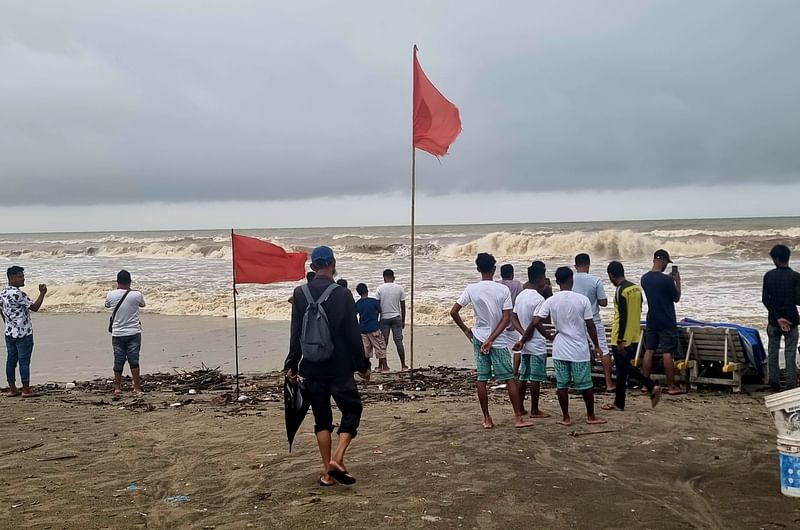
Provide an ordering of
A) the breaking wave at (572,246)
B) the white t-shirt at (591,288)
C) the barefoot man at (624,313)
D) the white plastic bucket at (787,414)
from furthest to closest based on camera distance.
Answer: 1. the breaking wave at (572,246)
2. the white t-shirt at (591,288)
3. the barefoot man at (624,313)
4. the white plastic bucket at (787,414)

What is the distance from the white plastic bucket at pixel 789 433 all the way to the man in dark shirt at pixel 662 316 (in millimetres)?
3922

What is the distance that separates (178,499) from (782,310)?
7.34m

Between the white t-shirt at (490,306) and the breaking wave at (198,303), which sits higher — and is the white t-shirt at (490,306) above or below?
above

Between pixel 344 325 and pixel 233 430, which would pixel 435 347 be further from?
pixel 344 325

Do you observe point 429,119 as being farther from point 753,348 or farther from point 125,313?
point 753,348

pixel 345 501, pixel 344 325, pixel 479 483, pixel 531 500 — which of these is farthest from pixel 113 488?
pixel 531 500

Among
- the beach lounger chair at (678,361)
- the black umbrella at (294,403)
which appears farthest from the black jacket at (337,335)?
the beach lounger chair at (678,361)

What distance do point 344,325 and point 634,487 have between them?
2.54 metres

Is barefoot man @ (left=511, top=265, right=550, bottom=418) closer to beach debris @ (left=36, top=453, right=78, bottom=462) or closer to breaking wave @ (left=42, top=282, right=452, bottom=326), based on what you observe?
beach debris @ (left=36, top=453, right=78, bottom=462)

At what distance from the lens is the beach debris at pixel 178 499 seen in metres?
4.96

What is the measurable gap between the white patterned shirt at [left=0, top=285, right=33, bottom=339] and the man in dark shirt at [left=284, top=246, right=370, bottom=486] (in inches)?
230

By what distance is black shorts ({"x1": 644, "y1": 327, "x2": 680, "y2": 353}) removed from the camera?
8586 millimetres

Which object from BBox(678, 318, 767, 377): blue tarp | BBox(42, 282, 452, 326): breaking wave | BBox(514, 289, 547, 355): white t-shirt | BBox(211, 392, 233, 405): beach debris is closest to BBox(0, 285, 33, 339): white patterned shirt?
BBox(211, 392, 233, 405): beach debris

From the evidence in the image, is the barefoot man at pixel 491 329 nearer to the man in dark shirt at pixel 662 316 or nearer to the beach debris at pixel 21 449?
the man in dark shirt at pixel 662 316
